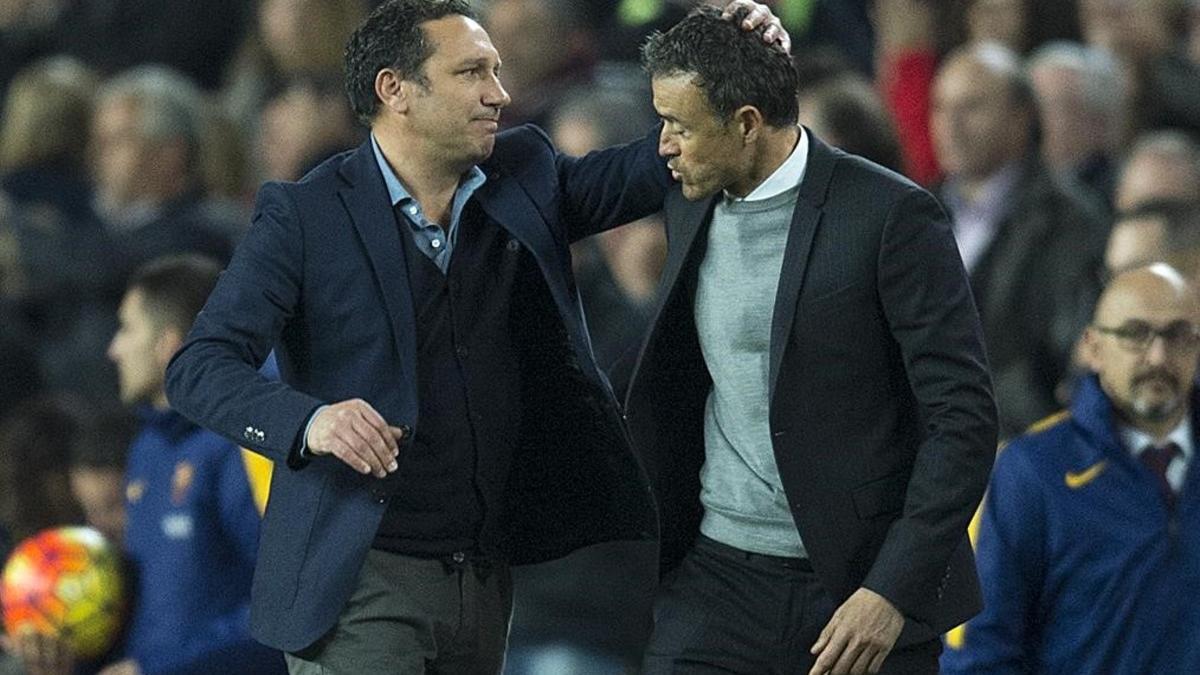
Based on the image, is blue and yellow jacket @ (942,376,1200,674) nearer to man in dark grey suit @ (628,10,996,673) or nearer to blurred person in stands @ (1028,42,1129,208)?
man in dark grey suit @ (628,10,996,673)

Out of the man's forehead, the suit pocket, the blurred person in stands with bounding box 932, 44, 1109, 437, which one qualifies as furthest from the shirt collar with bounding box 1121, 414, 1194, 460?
the man's forehead

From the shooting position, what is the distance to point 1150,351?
6520 mm

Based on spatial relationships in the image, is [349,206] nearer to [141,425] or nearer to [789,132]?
[789,132]

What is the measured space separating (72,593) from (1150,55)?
4.29 meters

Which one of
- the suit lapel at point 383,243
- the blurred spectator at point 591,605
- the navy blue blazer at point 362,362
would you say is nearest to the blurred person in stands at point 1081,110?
the blurred spectator at point 591,605

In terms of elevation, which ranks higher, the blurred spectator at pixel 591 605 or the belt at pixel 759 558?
the belt at pixel 759 558

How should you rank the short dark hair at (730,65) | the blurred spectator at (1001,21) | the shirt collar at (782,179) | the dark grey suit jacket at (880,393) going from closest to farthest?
the dark grey suit jacket at (880,393)
the short dark hair at (730,65)
the shirt collar at (782,179)
the blurred spectator at (1001,21)

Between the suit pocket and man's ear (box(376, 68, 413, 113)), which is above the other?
man's ear (box(376, 68, 413, 113))

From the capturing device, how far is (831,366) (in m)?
4.91

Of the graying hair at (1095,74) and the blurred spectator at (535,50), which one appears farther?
the blurred spectator at (535,50)

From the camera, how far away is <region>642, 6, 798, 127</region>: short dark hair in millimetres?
4891

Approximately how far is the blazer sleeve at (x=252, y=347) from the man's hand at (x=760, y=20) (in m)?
0.95

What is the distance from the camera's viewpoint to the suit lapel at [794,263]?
491 cm

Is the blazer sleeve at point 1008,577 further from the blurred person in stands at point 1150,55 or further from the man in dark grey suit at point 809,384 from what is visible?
the blurred person in stands at point 1150,55
